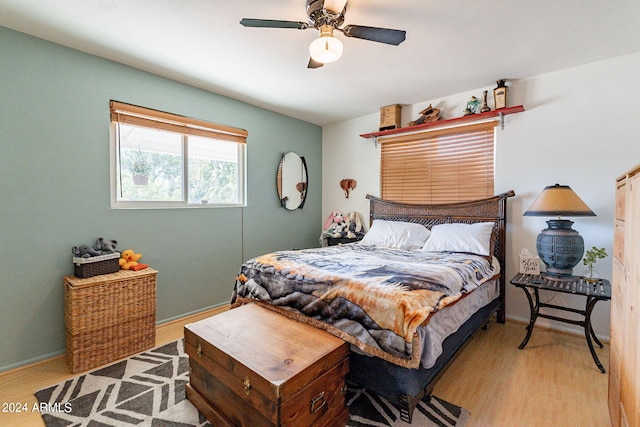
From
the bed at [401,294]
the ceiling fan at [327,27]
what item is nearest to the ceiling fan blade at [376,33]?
the ceiling fan at [327,27]

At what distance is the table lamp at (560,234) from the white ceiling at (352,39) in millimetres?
1184

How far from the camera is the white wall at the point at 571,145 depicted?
8.02 ft

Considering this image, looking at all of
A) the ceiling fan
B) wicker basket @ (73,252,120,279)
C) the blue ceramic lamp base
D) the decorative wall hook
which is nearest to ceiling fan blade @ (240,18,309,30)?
the ceiling fan

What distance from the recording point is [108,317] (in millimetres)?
2174

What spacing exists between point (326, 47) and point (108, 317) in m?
2.46

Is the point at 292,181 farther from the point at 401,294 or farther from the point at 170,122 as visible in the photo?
the point at 401,294

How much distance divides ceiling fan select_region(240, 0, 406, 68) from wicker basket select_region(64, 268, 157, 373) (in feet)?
6.83

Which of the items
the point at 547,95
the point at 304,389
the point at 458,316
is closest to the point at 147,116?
the point at 304,389

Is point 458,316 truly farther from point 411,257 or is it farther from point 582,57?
point 582,57

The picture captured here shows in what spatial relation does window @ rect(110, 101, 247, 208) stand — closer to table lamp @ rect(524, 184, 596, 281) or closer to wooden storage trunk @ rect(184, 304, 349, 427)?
wooden storage trunk @ rect(184, 304, 349, 427)

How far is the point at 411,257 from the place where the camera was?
2562 mm

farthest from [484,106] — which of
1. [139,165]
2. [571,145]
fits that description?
[139,165]

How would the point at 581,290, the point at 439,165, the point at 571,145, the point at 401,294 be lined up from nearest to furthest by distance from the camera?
1. the point at 401,294
2. the point at 581,290
3. the point at 571,145
4. the point at 439,165

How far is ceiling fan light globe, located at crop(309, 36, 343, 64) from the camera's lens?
1684 millimetres
